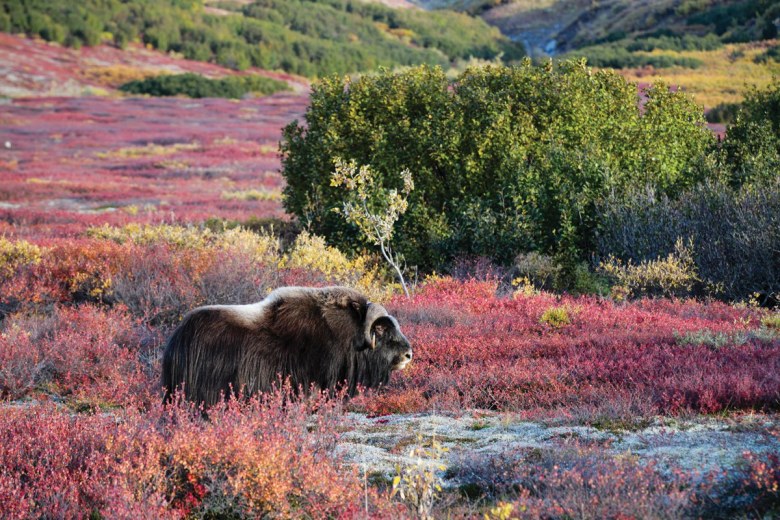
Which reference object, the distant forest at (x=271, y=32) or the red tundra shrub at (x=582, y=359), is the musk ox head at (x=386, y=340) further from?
the distant forest at (x=271, y=32)

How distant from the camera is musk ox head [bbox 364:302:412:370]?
22.9 feet

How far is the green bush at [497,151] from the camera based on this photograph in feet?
45.0

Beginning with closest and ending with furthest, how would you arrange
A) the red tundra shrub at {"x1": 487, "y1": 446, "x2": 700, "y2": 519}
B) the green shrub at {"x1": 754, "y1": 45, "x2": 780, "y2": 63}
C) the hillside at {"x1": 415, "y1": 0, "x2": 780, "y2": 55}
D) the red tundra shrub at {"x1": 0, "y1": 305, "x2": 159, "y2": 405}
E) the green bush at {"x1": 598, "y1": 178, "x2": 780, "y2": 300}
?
1. the red tundra shrub at {"x1": 487, "y1": 446, "x2": 700, "y2": 519}
2. the red tundra shrub at {"x1": 0, "y1": 305, "x2": 159, "y2": 405}
3. the green bush at {"x1": 598, "y1": 178, "x2": 780, "y2": 300}
4. the green shrub at {"x1": 754, "y1": 45, "x2": 780, "y2": 63}
5. the hillside at {"x1": 415, "y1": 0, "x2": 780, "y2": 55}

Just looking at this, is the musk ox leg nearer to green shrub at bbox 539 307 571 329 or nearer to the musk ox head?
the musk ox head

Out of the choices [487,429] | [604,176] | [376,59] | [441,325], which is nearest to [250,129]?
[604,176]

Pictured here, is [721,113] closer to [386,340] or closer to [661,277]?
[661,277]

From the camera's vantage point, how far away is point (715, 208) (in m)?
12.7

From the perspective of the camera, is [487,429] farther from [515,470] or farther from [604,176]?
[604,176]

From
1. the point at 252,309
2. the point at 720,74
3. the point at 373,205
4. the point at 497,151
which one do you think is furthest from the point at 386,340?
the point at 720,74

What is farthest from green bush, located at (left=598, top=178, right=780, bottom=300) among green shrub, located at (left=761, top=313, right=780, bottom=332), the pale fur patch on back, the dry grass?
the dry grass

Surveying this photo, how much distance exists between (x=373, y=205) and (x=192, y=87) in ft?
193

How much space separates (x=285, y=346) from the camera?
6668 mm

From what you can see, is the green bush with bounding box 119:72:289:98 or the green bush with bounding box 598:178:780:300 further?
the green bush with bounding box 119:72:289:98

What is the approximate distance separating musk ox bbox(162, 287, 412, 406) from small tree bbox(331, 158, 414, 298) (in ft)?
13.6
